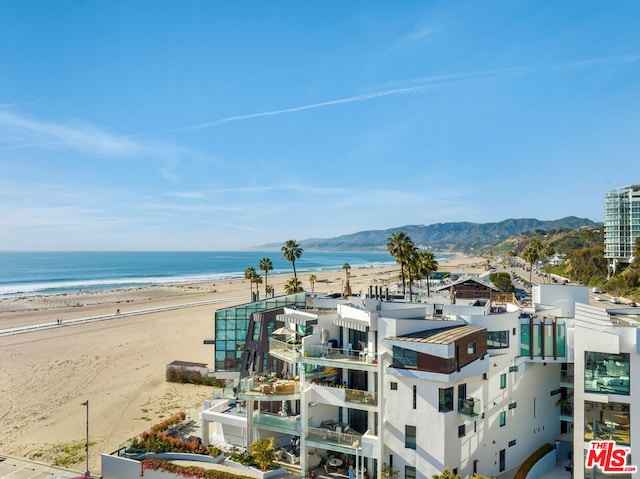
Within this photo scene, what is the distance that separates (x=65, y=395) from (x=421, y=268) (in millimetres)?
37981

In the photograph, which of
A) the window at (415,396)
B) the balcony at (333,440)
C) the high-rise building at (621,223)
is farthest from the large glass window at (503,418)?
the high-rise building at (621,223)

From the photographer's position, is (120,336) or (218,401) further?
(120,336)

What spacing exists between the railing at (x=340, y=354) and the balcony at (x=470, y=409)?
4154mm

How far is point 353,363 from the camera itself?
19969 millimetres

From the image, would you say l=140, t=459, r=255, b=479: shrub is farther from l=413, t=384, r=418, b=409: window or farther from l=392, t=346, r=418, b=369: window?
l=392, t=346, r=418, b=369: window

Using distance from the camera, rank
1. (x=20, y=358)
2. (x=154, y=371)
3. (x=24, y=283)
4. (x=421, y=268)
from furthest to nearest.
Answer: (x=24, y=283) < (x=421, y=268) < (x=20, y=358) < (x=154, y=371)

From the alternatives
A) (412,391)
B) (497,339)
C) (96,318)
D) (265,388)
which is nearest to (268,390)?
(265,388)

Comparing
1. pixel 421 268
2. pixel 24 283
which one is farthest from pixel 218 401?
pixel 24 283

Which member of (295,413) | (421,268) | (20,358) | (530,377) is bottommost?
(20,358)

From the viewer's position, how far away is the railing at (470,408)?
17.7m

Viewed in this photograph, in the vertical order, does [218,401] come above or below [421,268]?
below

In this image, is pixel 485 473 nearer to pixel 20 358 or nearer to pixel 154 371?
pixel 154 371

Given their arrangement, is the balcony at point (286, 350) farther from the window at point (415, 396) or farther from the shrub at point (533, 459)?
the shrub at point (533, 459)

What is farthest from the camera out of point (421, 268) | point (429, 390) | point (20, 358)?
point (421, 268)
